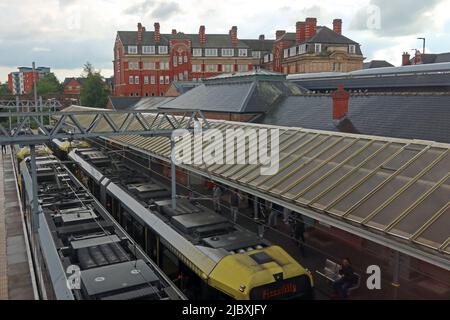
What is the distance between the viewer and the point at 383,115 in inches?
842

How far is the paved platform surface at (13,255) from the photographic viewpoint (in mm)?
17109

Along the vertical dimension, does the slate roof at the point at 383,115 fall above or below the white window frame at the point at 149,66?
below

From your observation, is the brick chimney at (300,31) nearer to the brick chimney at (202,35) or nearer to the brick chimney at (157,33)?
the brick chimney at (202,35)

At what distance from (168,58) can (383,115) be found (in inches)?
2874

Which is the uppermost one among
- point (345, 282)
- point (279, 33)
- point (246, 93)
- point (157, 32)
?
point (157, 32)

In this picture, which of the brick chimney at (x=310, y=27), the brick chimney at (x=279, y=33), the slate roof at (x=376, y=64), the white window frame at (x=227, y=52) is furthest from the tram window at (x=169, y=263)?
the white window frame at (x=227, y=52)

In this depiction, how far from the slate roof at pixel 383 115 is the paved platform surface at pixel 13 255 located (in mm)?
16345

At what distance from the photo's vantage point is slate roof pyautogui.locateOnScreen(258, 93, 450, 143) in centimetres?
1852

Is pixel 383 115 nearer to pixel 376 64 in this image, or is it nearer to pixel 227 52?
pixel 376 64

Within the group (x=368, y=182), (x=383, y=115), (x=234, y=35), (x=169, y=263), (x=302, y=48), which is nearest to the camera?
(x=368, y=182)

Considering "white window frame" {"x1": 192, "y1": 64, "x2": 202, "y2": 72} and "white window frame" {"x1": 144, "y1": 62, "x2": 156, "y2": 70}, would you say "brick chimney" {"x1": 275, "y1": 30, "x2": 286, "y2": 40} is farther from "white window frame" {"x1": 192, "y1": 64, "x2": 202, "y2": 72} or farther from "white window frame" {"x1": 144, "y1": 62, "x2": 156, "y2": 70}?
"white window frame" {"x1": 144, "y1": 62, "x2": 156, "y2": 70}

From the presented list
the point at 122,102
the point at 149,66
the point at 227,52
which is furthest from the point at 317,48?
the point at 149,66

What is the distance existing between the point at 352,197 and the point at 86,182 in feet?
60.3

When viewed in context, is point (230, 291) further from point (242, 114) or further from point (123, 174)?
point (242, 114)
